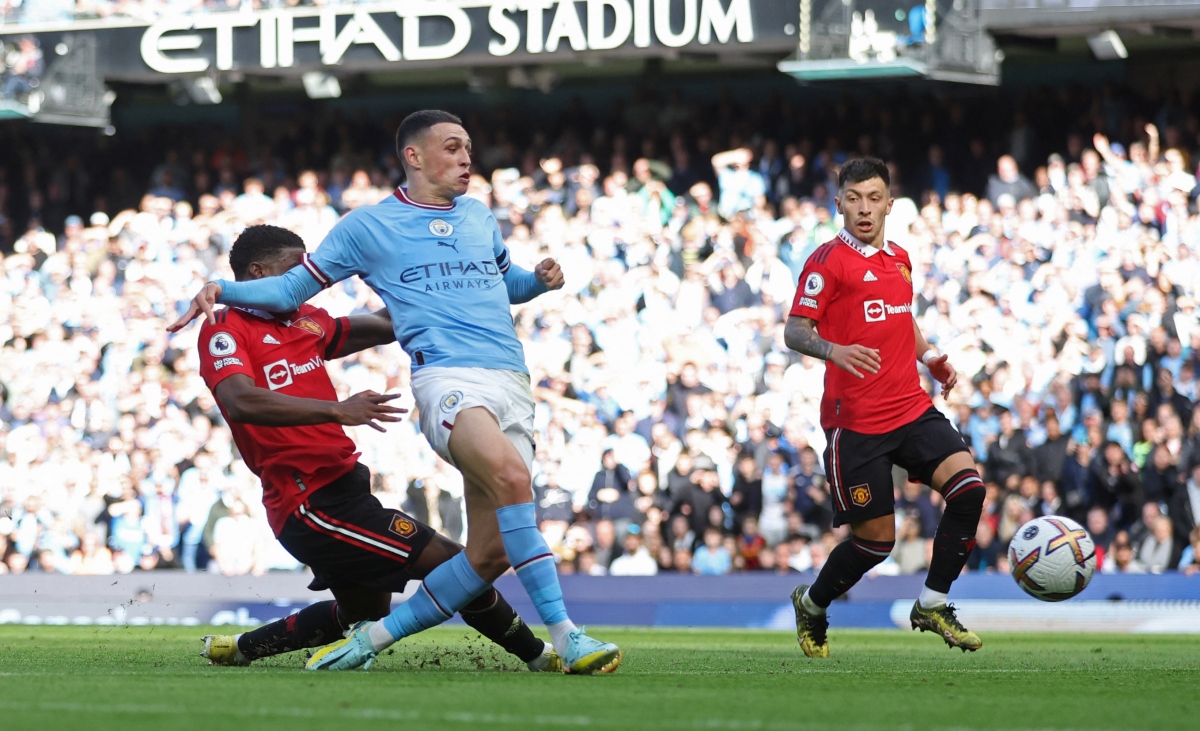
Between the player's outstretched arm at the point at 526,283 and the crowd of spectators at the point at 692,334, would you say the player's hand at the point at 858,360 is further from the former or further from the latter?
the crowd of spectators at the point at 692,334

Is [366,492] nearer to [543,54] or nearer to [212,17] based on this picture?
[543,54]

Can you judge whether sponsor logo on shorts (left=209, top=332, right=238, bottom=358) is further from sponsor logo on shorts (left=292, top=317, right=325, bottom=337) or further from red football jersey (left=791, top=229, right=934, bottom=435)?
red football jersey (left=791, top=229, right=934, bottom=435)

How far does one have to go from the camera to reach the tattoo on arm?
8.48 meters

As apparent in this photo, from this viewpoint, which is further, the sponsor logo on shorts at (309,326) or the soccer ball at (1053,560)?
the soccer ball at (1053,560)

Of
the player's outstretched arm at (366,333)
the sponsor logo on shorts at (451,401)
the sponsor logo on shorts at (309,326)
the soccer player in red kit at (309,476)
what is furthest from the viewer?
Answer: the player's outstretched arm at (366,333)

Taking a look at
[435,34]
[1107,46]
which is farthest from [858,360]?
[435,34]

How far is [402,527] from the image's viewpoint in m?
7.39

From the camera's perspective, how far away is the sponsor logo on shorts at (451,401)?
22.1 ft

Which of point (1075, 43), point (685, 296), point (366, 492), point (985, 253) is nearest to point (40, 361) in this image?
point (685, 296)

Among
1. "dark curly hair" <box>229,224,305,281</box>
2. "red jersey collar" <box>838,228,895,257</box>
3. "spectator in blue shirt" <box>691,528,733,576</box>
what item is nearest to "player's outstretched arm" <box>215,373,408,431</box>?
"dark curly hair" <box>229,224,305,281</box>

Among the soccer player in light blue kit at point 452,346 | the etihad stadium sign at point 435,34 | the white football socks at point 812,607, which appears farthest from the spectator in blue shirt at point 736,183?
the soccer player in light blue kit at point 452,346

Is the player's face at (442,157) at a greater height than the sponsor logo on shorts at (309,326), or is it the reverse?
the player's face at (442,157)

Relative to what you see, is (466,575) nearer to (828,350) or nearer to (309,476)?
(309,476)

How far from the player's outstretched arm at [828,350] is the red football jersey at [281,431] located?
2.38 meters
